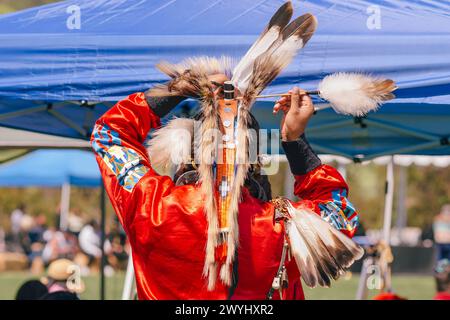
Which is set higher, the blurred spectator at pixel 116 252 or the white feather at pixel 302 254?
the blurred spectator at pixel 116 252

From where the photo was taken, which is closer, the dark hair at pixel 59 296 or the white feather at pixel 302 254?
the white feather at pixel 302 254

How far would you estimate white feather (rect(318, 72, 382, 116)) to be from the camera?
2.92 m

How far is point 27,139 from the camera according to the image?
5.57 m

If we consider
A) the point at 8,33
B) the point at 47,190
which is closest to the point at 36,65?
the point at 8,33

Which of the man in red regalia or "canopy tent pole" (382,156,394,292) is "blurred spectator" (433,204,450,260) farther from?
the man in red regalia

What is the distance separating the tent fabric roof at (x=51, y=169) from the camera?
20.8 metres

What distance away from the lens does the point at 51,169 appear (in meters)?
21.6

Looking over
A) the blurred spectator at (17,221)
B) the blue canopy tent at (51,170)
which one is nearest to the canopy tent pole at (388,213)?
the blue canopy tent at (51,170)

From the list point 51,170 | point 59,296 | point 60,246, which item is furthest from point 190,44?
point 51,170

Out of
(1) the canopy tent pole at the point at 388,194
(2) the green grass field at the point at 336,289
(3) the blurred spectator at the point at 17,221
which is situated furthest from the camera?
(3) the blurred spectator at the point at 17,221

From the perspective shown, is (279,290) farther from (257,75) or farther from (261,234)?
(257,75)

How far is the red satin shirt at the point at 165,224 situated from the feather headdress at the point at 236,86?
1.6 inches

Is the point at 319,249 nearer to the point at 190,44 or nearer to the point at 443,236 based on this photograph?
the point at 190,44

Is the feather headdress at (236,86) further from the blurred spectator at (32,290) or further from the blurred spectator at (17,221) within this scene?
the blurred spectator at (17,221)
